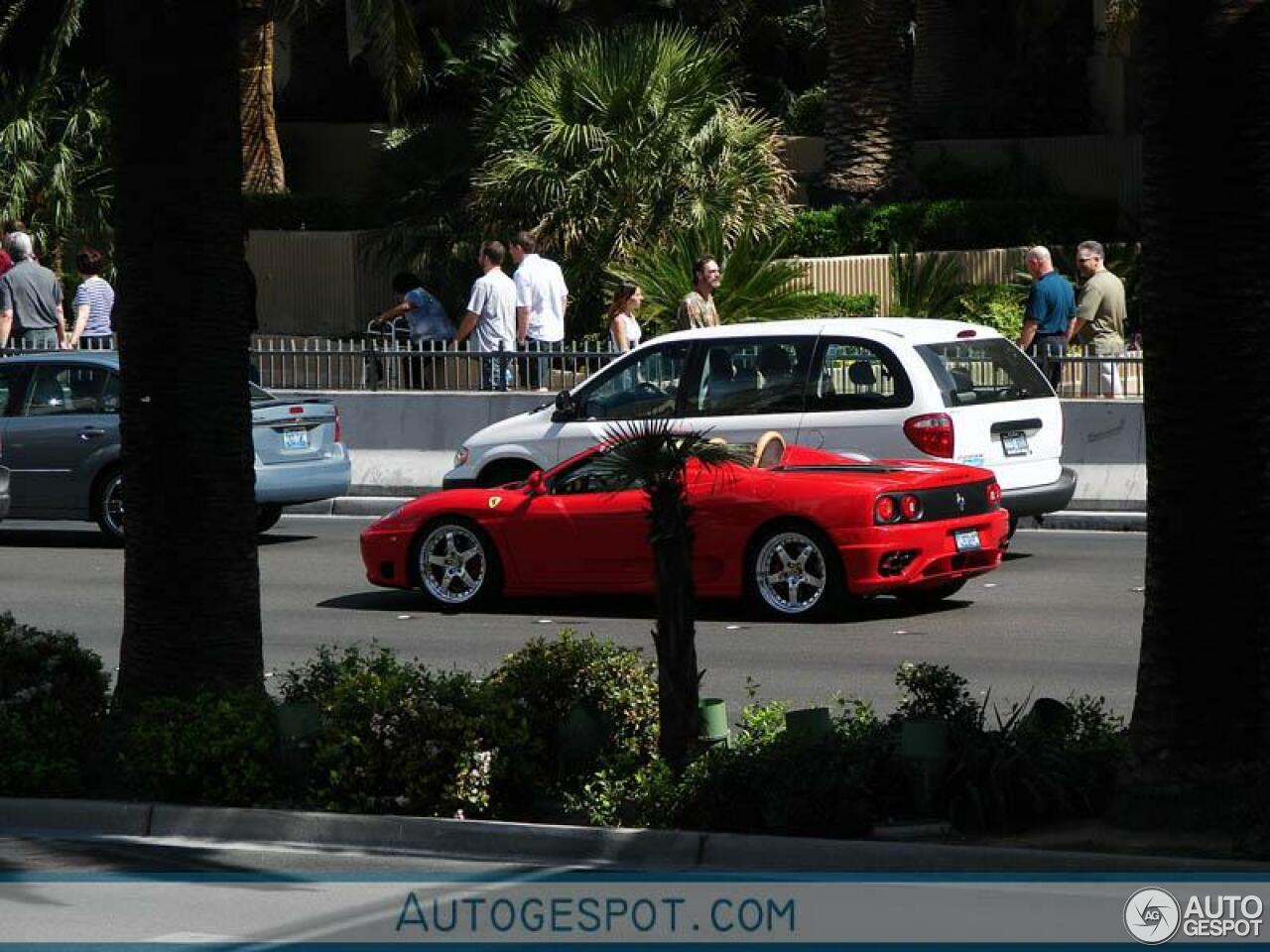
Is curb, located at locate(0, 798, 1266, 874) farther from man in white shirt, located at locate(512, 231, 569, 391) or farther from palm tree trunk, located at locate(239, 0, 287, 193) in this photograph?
palm tree trunk, located at locate(239, 0, 287, 193)

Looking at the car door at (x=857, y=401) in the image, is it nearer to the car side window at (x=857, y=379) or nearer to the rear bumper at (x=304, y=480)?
the car side window at (x=857, y=379)

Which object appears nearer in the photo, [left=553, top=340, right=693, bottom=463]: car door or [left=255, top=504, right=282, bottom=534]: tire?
[left=553, top=340, right=693, bottom=463]: car door

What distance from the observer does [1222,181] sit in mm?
8438

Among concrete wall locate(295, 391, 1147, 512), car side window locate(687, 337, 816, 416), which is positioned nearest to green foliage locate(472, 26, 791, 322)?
concrete wall locate(295, 391, 1147, 512)

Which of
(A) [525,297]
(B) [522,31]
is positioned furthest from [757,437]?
(B) [522,31]

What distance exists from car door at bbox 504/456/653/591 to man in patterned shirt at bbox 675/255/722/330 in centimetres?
578

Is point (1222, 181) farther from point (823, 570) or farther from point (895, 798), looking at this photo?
point (823, 570)

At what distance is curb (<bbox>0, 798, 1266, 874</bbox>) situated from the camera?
8164 mm

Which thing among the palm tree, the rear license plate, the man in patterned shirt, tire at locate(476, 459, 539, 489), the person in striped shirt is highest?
the palm tree

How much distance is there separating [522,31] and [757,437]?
20.0 meters

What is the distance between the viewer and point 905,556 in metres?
14.1

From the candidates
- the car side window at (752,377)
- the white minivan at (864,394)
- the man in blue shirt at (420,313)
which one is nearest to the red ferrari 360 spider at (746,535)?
the white minivan at (864,394)

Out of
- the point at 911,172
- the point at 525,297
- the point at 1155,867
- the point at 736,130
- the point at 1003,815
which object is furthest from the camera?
the point at 911,172

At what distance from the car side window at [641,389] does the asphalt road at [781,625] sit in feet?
6.43
